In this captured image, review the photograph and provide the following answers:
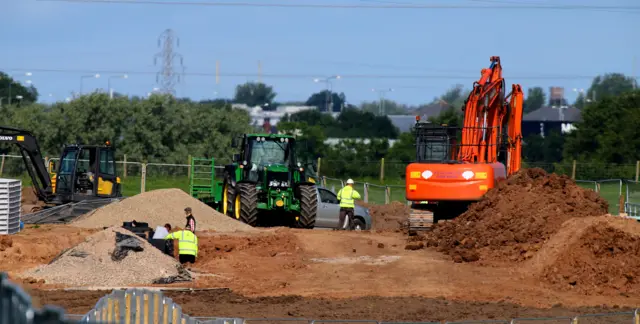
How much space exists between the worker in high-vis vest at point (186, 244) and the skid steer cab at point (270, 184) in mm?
7594

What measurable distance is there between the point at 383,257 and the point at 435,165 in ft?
8.89

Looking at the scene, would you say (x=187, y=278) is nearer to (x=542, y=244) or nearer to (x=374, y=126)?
(x=542, y=244)

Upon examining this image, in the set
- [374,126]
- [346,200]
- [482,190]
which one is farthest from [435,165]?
[374,126]

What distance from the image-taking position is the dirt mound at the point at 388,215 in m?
35.4

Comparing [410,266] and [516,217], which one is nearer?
[410,266]

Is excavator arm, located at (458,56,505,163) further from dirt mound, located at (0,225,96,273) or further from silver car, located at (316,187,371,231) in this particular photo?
dirt mound, located at (0,225,96,273)

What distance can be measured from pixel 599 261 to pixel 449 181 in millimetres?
5132

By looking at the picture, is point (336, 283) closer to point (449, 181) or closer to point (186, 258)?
point (186, 258)

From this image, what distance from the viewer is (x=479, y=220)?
23859 mm

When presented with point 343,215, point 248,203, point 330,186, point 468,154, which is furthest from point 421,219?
point 330,186

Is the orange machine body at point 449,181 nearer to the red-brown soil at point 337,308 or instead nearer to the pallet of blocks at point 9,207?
the red-brown soil at point 337,308

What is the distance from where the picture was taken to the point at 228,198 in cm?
3111

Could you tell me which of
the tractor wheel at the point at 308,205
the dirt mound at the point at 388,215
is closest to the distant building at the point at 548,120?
the dirt mound at the point at 388,215

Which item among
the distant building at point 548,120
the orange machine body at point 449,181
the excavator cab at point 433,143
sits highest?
the distant building at point 548,120
